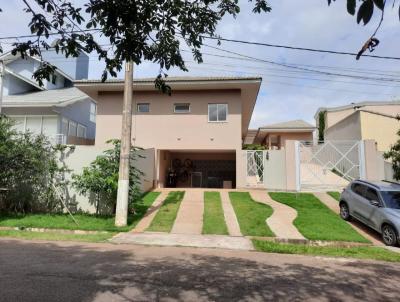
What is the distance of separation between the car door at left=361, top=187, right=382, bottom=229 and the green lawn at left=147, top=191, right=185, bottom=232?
6764 mm

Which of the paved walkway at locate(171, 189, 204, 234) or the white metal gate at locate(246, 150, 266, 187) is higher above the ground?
the white metal gate at locate(246, 150, 266, 187)

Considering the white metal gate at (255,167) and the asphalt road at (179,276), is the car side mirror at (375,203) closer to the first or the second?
the asphalt road at (179,276)

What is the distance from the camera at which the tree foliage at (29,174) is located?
42.3ft

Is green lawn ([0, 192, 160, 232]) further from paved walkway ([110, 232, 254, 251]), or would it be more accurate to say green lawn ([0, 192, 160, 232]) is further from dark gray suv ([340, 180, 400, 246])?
dark gray suv ([340, 180, 400, 246])

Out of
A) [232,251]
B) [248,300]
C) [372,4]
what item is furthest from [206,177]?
[372,4]

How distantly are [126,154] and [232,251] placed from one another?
503 cm

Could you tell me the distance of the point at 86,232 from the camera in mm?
11164

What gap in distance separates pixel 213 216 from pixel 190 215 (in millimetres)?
906

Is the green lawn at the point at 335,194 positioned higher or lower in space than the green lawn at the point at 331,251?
higher

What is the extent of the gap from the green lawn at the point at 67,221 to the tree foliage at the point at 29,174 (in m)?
0.85

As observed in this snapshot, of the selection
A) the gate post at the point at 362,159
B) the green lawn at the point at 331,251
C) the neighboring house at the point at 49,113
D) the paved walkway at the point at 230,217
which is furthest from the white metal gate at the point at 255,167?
the neighboring house at the point at 49,113

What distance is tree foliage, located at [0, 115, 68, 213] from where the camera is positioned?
12.9 m

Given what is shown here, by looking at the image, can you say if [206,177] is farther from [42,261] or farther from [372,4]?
[372,4]

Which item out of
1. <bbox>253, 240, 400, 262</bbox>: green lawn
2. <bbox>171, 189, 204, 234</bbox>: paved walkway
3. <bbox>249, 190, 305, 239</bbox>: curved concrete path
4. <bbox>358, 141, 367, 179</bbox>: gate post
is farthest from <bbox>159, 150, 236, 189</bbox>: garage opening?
<bbox>253, 240, 400, 262</bbox>: green lawn
